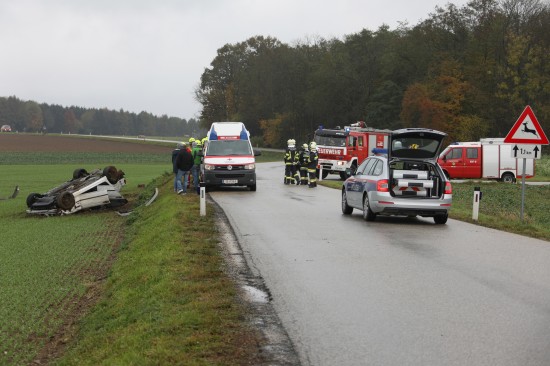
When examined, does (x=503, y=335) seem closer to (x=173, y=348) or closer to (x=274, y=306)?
(x=274, y=306)

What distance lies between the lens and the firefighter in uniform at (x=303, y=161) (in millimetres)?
31156

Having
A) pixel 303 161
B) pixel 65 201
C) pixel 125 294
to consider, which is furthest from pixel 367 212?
pixel 303 161

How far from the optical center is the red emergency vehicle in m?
39.2

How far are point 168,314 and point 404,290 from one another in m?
2.95

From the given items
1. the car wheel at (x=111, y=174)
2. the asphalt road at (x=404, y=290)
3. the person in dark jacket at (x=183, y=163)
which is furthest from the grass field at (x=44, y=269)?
the car wheel at (x=111, y=174)

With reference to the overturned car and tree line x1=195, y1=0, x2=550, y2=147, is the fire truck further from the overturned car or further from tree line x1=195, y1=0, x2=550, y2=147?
tree line x1=195, y1=0, x2=550, y2=147

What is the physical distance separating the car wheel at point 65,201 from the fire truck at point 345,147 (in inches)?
703

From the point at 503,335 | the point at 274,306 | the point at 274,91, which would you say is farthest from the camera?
the point at 274,91

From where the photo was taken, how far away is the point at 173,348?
20.6 ft

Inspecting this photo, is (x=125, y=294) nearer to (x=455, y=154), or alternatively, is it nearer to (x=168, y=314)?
(x=168, y=314)

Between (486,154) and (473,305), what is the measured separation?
3268cm

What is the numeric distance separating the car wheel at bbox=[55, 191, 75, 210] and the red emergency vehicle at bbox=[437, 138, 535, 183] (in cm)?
2228

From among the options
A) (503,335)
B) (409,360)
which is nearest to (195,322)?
(409,360)

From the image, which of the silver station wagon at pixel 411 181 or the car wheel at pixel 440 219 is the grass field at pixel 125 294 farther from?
the silver station wagon at pixel 411 181
